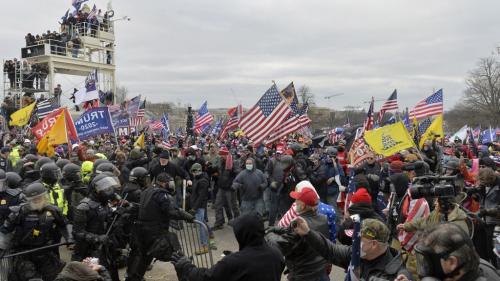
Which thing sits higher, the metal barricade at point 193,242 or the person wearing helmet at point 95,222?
the person wearing helmet at point 95,222

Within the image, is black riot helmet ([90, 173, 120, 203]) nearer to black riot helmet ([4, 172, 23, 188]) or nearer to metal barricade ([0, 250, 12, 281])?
metal barricade ([0, 250, 12, 281])

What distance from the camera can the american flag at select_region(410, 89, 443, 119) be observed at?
51.6 feet

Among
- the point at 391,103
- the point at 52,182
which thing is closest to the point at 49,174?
the point at 52,182

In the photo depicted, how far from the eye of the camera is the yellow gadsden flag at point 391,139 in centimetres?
809

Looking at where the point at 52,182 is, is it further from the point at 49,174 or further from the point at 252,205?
the point at 252,205

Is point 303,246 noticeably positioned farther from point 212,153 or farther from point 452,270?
point 212,153

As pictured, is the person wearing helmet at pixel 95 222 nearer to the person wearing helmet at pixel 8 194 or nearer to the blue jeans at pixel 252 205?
the person wearing helmet at pixel 8 194

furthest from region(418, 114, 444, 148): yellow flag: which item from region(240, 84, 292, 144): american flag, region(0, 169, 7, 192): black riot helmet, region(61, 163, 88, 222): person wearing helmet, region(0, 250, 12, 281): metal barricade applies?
region(0, 250, 12, 281): metal barricade

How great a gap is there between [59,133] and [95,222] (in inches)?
256

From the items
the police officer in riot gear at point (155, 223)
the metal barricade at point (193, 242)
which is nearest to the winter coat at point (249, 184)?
the metal barricade at point (193, 242)

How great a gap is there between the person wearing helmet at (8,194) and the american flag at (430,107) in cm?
1236

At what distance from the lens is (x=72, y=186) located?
298 inches

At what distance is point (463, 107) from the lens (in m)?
64.6

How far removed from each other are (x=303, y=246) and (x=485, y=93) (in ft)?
211
